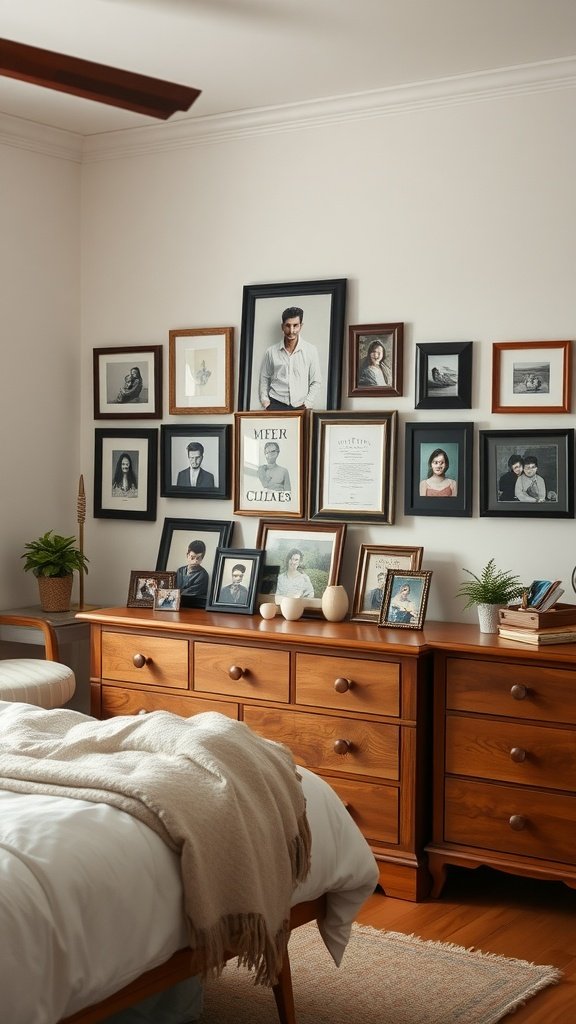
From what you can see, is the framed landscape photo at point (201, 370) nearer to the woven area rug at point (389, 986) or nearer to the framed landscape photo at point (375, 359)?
the framed landscape photo at point (375, 359)

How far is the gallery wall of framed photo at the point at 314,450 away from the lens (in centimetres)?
400

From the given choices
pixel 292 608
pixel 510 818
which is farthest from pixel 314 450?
pixel 510 818

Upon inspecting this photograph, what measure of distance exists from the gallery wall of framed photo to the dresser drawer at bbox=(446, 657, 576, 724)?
34 cm

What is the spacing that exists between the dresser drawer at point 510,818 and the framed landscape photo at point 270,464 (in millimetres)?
1309

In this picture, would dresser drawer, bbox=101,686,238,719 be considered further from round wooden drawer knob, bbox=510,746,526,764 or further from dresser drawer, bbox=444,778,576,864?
round wooden drawer knob, bbox=510,746,526,764

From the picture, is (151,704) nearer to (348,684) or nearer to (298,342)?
(348,684)

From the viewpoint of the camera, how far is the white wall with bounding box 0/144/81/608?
472 centimetres

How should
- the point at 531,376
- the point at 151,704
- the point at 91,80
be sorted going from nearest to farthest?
the point at 91,80, the point at 531,376, the point at 151,704

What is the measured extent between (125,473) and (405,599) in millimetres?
1525

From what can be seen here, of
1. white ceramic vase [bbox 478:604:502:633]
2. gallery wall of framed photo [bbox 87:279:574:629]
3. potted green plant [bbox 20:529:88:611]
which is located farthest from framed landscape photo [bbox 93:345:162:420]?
white ceramic vase [bbox 478:604:502:633]

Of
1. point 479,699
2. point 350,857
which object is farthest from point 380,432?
point 350,857

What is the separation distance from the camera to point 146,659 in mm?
4176

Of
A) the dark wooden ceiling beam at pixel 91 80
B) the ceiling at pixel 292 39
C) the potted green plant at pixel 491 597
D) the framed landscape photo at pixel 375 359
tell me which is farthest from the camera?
the framed landscape photo at pixel 375 359

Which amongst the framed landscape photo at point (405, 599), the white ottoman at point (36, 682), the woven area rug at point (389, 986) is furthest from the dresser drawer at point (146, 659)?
the woven area rug at point (389, 986)
